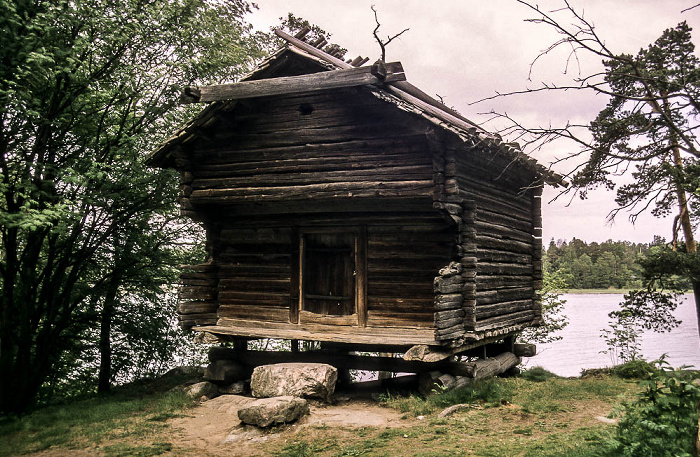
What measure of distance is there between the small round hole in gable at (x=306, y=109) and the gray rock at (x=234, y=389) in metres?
6.05

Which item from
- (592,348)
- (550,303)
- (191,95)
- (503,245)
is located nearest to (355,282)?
(503,245)

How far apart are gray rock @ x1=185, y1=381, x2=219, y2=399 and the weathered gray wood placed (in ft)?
19.2

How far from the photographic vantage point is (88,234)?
454 inches

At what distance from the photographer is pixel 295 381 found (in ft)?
30.8

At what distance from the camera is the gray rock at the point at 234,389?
1125cm

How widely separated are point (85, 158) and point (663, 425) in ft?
34.5

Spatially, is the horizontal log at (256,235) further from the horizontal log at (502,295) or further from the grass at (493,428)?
the horizontal log at (502,295)

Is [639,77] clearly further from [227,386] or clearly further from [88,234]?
[88,234]

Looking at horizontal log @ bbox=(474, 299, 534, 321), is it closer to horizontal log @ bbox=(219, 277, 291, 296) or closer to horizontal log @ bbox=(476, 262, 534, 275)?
horizontal log @ bbox=(476, 262, 534, 275)

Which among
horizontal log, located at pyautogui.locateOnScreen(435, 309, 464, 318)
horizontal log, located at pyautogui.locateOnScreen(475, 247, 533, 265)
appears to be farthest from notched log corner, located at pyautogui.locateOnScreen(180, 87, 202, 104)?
horizontal log, located at pyautogui.locateOnScreen(475, 247, 533, 265)

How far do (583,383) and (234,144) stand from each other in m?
9.04

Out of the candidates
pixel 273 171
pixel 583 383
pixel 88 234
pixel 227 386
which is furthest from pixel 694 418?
pixel 88 234

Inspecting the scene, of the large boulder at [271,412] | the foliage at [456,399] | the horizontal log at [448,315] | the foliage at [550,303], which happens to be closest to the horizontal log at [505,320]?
the horizontal log at [448,315]

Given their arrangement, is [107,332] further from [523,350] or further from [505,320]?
[523,350]
